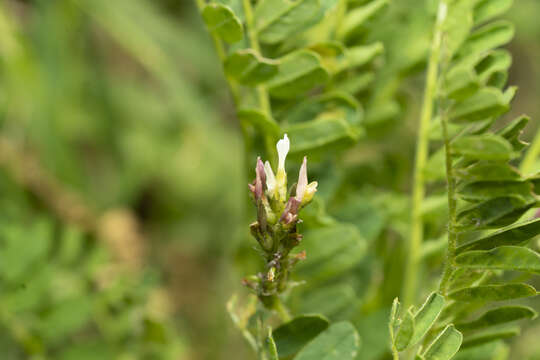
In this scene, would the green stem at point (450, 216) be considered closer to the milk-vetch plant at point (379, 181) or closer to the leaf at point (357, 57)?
the milk-vetch plant at point (379, 181)

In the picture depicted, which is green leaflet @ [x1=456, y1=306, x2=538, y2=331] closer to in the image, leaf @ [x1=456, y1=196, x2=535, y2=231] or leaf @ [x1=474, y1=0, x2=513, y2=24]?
leaf @ [x1=456, y1=196, x2=535, y2=231]

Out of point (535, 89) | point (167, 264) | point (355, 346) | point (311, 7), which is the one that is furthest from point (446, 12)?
point (535, 89)

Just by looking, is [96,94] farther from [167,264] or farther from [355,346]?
[355,346]

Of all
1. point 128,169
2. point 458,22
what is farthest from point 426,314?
point 128,169

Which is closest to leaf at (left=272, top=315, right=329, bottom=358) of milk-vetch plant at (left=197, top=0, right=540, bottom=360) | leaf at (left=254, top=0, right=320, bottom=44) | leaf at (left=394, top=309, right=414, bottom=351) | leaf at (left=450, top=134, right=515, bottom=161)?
milk-vetch plant at (left=197, top=0, right=540, bottom=360)

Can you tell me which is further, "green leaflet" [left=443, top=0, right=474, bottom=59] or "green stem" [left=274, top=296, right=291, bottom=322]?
"green leaflet" [left=443, top=0, right=474, bottom=59]

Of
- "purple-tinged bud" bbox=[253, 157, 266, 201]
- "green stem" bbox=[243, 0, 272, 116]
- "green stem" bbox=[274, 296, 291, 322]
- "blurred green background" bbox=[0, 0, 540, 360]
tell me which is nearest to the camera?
"purple-tinged bud" bbox=[253, 157, 266, 201]
